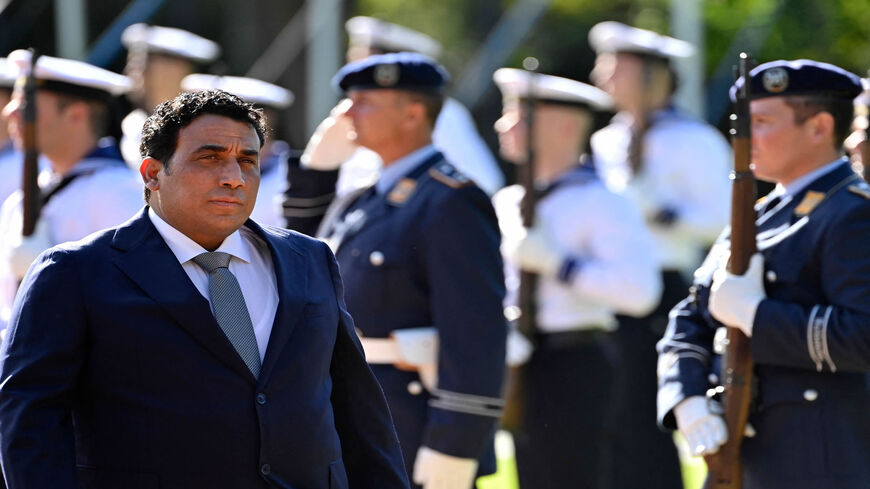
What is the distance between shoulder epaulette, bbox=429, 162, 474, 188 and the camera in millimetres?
5172

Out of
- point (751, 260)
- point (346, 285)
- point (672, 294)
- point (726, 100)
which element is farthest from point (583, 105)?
point (726, 100)

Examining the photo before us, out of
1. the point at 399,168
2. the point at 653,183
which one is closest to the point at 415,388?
the point at 399,168

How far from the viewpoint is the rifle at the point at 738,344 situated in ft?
14.3

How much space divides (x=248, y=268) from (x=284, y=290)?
113 mm

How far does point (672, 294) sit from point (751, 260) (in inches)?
122

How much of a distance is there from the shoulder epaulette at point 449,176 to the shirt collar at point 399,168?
0.34 ft

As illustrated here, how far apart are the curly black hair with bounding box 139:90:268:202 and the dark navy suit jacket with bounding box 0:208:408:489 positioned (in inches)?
6.8

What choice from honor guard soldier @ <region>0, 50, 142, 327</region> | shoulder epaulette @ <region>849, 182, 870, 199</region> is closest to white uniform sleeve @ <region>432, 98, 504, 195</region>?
honor guard soldier @ <region>0, 50, 142, 327</region>

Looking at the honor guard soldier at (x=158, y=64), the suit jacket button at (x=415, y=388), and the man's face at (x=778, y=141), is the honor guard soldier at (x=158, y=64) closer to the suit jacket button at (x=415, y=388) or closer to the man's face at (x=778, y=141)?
the suit jacket button at (x=415, y=388)

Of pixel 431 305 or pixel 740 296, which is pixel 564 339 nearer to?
pixel 431 305

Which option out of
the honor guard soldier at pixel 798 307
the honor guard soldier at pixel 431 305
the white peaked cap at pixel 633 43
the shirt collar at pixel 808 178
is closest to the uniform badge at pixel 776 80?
the honor guard soldier at pixel 798 307

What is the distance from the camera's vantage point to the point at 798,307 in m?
4.27

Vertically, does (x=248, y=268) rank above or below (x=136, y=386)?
above

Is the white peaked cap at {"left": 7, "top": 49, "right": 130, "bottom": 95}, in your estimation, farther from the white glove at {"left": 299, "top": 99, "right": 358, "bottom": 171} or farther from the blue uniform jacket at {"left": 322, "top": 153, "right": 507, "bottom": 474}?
the blue uniform jacket at {"left": 322, "top": 153, "right": 507, "bottom": 474}
